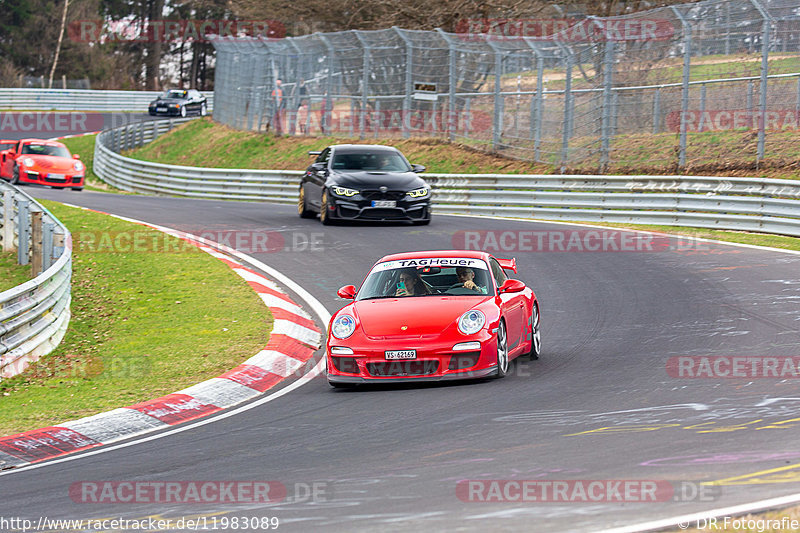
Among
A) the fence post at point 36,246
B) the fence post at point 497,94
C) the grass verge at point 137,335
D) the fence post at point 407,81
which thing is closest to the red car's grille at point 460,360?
the grass verge at point 137,335

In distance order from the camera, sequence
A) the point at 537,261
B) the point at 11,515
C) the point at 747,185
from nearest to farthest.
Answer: the point at 11,515 < the point at 537,261 < the point at 747,185

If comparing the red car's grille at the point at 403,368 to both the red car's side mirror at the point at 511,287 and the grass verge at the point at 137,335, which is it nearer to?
the red car's side mirror at the point at 511,287

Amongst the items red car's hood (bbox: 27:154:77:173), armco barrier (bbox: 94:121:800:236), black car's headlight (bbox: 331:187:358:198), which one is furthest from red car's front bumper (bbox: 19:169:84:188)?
black car's headlight (bbox: 331:187:358:198)

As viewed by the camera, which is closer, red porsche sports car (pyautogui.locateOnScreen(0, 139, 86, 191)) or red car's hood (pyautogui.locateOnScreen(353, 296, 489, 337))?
red car's hood (pyautogui.locateOnScreen(353, 296, 489, 337))

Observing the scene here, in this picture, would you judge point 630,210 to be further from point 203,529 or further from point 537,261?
point 203,529

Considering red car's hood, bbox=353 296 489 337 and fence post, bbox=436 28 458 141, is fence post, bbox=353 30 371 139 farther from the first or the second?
red car's hood, bbox=353 296 489 337

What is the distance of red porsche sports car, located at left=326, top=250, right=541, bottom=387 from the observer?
8977 mm

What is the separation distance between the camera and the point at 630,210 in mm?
21203

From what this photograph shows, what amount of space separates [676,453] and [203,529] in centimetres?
268

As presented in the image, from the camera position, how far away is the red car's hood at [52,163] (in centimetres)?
3172

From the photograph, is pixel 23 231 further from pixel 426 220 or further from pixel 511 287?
pixel 511 287

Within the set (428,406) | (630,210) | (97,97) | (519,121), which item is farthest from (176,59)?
(428,406)

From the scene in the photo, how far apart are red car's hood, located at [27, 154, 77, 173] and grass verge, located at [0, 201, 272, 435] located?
15.3 m

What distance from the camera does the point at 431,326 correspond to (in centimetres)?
909
